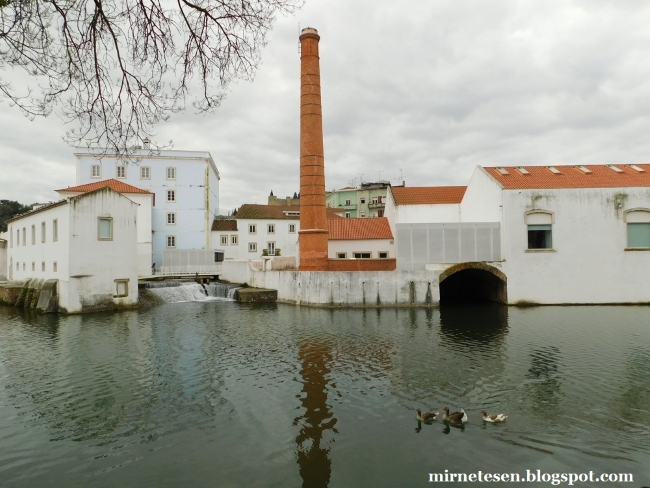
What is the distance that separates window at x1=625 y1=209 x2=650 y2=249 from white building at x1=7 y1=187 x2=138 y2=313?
29.9m

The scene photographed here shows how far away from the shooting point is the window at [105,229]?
24.7 meters

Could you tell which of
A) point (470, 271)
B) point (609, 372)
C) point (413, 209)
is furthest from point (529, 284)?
point (609, 372)

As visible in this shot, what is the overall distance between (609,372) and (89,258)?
2477 centimetres

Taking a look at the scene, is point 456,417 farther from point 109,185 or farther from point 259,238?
point 259,238

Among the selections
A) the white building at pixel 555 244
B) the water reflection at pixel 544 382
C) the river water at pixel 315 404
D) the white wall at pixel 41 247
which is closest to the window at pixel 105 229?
the white wall at pixel 41 247

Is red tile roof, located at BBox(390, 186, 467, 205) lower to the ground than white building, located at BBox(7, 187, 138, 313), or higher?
higher

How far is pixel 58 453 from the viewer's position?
7730 millimetres

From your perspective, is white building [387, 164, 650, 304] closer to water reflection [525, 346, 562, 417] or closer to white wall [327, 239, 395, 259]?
white wall [327, 239, 395, 259]

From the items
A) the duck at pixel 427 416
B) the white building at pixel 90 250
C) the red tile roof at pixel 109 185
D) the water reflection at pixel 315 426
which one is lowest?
the water reflection at pixel 315 426

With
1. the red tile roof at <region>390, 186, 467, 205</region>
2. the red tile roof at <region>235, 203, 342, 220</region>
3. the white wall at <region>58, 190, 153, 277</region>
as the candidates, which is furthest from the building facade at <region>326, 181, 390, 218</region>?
the white wall at <region>58, 190, 153, 277</region>

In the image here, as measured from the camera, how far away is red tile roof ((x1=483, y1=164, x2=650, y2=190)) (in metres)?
26.3

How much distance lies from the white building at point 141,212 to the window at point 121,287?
13648mm

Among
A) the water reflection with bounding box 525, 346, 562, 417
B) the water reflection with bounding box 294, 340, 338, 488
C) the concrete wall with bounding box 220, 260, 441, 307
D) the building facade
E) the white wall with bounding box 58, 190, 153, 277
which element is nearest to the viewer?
the water reflection with bounding box 294, 340, 338, 488

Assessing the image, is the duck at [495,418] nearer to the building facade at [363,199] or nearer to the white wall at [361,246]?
the white wall at [361,246]
